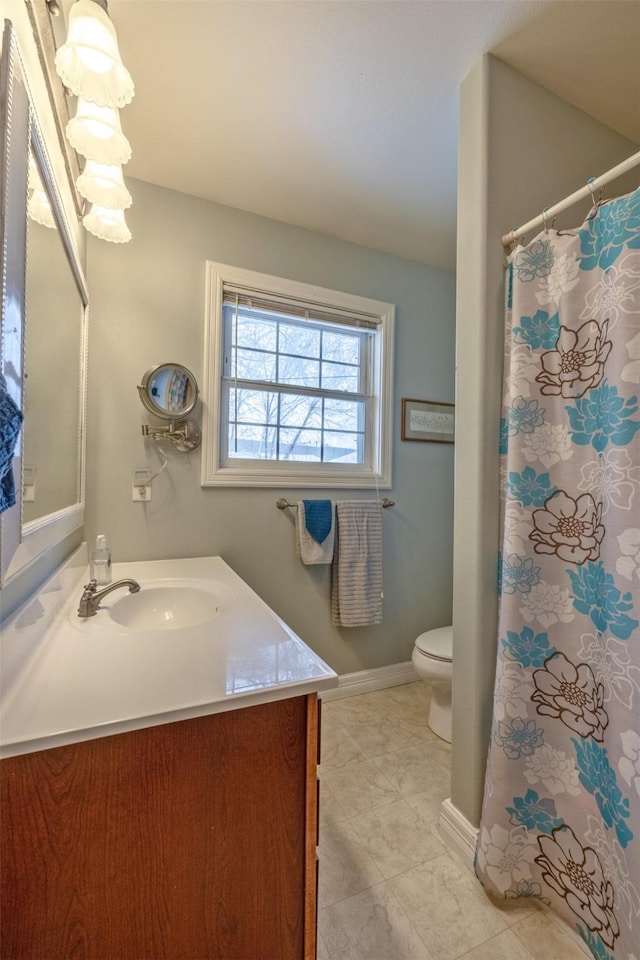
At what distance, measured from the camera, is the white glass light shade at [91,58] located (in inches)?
34.2

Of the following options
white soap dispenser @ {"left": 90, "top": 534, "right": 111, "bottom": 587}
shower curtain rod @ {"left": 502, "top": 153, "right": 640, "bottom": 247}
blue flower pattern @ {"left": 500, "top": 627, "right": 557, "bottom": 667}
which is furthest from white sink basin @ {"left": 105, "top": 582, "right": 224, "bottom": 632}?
shower curtain rod @ {"left": 502, "top": 153, "right": 640, "bottom": 247}

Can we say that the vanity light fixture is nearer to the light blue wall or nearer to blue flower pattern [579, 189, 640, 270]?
the light blue wall

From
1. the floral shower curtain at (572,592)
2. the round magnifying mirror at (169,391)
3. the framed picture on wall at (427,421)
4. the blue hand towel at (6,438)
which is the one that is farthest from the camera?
the framed picture on wall at (427,421)

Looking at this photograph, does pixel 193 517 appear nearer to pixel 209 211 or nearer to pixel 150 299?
pixel 150 299

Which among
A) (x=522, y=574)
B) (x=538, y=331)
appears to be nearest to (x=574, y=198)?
(x=538, y=331)

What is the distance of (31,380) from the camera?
0.84 m

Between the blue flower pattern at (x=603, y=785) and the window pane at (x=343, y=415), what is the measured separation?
1674 millimetres

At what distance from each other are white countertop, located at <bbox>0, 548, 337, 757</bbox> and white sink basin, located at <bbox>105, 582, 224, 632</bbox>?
0.69 feet

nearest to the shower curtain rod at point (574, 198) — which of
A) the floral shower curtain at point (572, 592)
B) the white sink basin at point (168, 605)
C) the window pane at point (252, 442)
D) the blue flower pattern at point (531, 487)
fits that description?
the floral shower curtain at point (572, 592)

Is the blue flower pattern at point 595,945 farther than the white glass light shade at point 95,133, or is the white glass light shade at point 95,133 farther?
the white glass light shade at point 95,133

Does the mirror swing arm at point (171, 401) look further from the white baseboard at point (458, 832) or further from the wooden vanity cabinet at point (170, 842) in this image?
the white baseboard at point (458, 832)

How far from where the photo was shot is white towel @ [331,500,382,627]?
208 centimetres

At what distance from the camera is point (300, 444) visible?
84.4 inches

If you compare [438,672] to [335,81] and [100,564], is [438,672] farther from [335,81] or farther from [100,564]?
[335,81]
